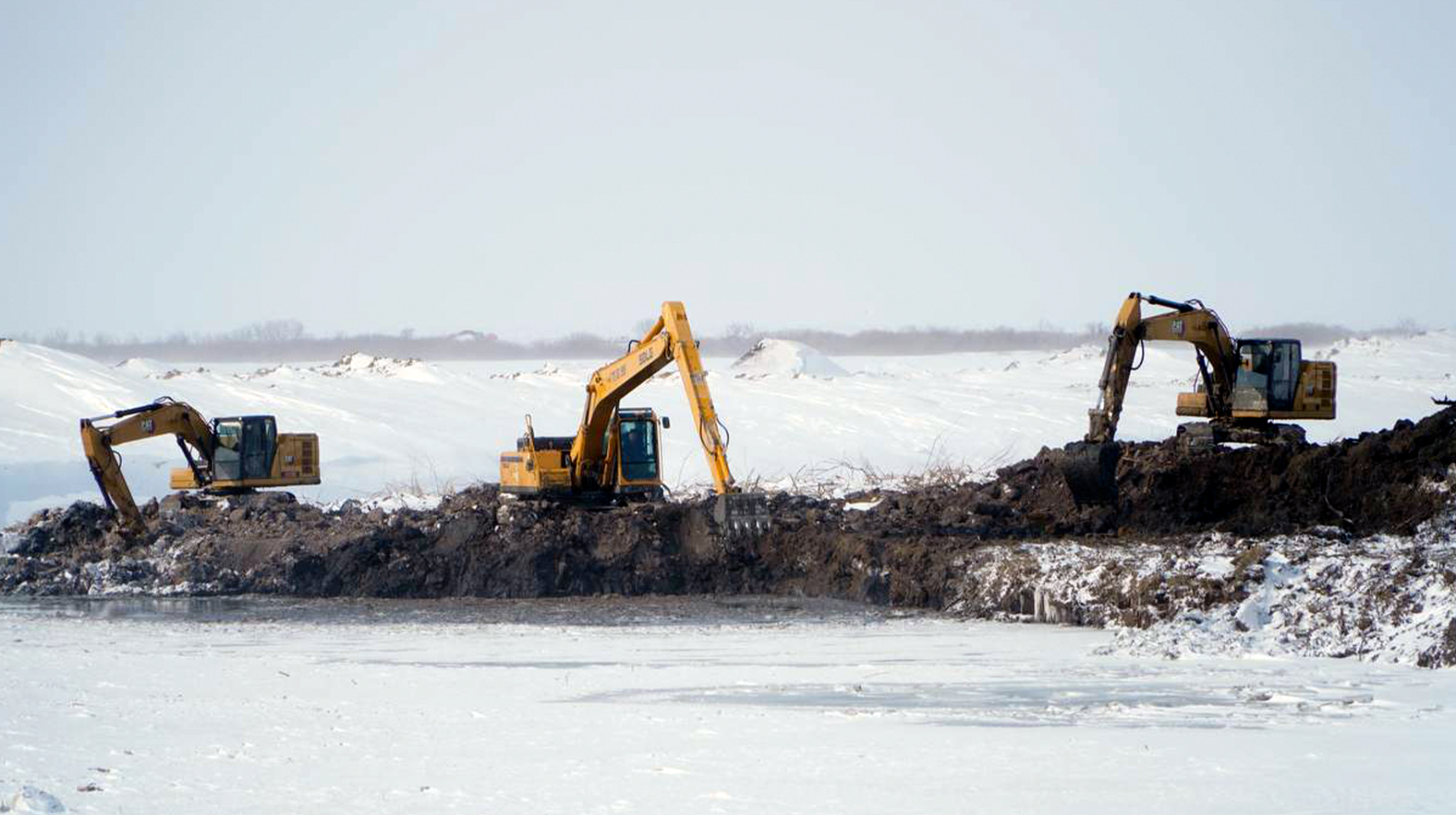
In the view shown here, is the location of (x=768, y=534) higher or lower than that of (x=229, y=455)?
lower

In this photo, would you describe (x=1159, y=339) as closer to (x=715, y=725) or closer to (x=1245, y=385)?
(x=1245, y=385)

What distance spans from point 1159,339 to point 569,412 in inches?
880

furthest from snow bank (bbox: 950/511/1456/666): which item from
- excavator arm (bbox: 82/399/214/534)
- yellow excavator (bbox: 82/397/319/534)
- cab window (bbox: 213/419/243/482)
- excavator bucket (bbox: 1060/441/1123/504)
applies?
cab window (bbox: 213/419/243/482)

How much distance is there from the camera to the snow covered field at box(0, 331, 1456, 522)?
36.8 meters

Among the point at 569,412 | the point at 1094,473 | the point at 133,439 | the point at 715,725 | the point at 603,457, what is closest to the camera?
the point at 715,725

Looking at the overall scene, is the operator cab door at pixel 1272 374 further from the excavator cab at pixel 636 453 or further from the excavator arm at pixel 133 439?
the excavator arm at pixel 133 439

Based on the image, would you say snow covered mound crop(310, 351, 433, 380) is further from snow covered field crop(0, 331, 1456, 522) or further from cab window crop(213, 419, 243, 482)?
cab window crop(213, 419, 243, 482)

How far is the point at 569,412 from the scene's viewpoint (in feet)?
149

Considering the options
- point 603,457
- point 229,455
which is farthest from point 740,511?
point 229,455

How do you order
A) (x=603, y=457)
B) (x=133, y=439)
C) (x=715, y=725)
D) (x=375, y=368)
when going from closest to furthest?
(x=715, y=725)
(x=603, y=457)
(x=133, y=439)
(x=375, y=368)

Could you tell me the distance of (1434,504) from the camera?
21.9 metres

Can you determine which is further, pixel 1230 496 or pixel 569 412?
pixel 569 412

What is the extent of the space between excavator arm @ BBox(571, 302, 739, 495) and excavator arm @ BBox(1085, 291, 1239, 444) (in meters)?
6.08

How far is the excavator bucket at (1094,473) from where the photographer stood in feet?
78.9
